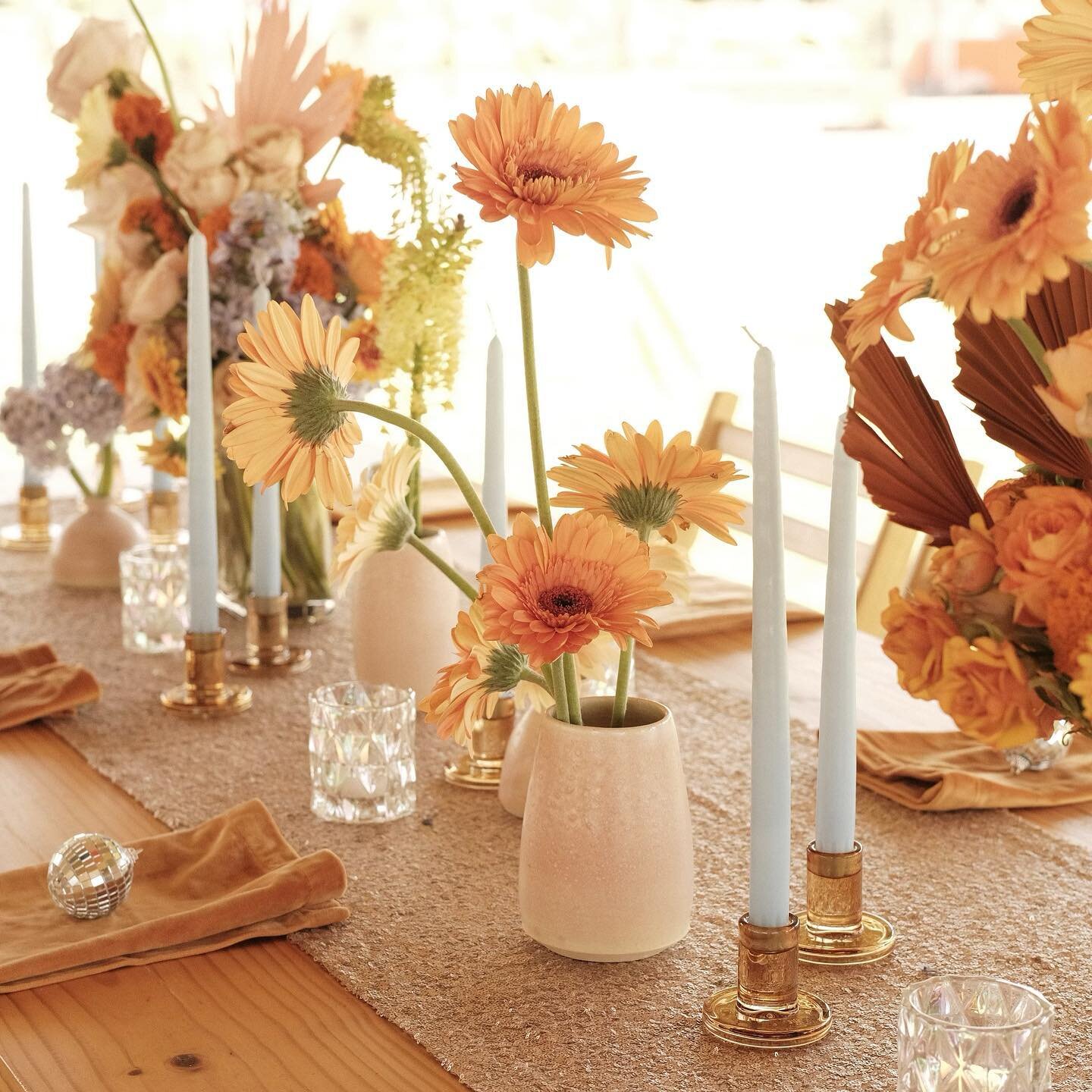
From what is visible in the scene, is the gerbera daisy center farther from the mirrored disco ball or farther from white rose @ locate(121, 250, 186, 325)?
white rose @ locate(121, 250, 186, 325)

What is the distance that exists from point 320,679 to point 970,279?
1010 mm

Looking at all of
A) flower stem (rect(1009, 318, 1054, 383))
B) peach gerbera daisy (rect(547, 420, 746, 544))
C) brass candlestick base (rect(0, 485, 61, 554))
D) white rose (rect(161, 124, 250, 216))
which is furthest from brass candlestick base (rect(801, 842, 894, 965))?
brass candlestick base (rect(0, 485, 61, 554))

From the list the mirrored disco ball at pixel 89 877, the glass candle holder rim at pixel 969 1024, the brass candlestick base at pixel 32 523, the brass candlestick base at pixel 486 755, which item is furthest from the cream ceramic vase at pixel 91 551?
the glass candle holder rim at pixel 969 1024

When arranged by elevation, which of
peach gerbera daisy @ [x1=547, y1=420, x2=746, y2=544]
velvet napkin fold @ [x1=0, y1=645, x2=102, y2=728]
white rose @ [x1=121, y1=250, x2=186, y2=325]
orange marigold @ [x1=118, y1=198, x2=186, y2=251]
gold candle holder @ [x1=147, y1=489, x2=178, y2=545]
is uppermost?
orange marigold @ [x1=118, y1=198, x2=186, y2=251]

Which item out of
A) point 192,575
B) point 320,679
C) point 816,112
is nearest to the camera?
point 192,575

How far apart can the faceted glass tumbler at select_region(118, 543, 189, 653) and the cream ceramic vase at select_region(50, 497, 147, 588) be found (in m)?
0.19

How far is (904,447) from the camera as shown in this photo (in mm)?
592

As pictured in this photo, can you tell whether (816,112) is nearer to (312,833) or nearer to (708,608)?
(708,608)

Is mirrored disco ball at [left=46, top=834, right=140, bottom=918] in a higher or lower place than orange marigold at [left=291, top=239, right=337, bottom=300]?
lower

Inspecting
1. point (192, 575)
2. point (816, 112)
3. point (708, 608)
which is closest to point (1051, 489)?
point (192, 575)

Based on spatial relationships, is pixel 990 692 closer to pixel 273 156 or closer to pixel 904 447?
pixel 904 447

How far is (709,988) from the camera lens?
0.87m

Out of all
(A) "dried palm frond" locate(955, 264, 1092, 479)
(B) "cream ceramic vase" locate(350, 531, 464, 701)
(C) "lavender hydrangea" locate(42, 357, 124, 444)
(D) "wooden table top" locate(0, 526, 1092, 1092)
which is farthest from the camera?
(C) "lavender hydrangea" locate(42, 357, 124, 444)

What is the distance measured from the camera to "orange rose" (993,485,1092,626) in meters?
0.52
